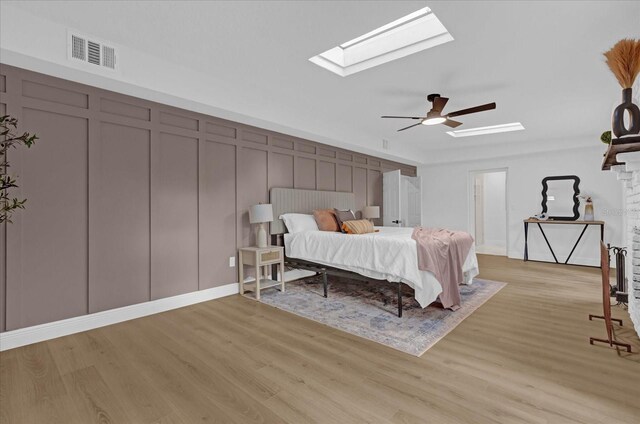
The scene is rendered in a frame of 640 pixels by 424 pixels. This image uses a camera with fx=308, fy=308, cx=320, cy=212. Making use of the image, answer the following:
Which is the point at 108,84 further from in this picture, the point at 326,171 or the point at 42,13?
the point at 326,171

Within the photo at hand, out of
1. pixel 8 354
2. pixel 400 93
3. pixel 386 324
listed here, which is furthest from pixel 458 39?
pixel 8 354

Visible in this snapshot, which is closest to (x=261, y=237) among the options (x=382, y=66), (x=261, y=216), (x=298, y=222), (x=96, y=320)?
(x=261, y=216)

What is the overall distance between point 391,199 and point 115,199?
17.5 feet

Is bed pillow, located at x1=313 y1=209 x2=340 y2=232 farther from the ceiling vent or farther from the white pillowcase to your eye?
the ceiling vent

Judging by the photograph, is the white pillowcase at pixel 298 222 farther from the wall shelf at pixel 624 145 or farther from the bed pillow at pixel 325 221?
the wall shelf at pixel 624 145

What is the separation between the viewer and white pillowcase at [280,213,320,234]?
4.62 m

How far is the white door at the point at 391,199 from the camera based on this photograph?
684 cm

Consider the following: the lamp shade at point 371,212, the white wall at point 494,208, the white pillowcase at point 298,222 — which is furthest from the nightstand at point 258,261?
the white wall at point 494,208

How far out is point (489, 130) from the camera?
6156 millimetres

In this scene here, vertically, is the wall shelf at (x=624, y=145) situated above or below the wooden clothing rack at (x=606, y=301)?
above

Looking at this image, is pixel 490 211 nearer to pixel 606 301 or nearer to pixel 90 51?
pixel 606 301

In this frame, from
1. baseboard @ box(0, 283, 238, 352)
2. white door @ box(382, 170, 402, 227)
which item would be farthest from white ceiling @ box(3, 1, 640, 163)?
baseboard @ box(0, 283, 238, 352)

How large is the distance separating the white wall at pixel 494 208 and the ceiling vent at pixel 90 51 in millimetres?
9203

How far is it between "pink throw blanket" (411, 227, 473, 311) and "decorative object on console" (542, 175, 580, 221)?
4.35 m
